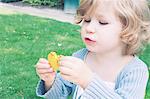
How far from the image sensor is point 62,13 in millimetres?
8188

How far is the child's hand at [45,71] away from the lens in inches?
77.0

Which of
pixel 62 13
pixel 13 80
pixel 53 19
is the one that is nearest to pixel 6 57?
pixel 13 80

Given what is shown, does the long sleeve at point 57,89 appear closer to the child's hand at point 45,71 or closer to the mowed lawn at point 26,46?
the child's hand at point 45,71

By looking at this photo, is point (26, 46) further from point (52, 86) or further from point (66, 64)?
point (66, 64)

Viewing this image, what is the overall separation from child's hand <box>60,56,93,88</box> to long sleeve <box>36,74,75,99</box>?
371 mm

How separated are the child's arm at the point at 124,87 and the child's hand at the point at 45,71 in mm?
219

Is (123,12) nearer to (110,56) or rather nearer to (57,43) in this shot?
(110,56)

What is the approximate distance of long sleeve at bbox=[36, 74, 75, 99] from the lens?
2.16 meters

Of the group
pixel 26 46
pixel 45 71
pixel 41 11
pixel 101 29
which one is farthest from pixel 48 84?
pixel 41 11

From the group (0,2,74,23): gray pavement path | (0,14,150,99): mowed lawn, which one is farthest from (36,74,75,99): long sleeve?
(0,2,74,23): gray pavement path

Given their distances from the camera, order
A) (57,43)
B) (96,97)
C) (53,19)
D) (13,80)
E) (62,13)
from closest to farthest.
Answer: (96,97), (13,80), (57,43), (53,19), (62,13)

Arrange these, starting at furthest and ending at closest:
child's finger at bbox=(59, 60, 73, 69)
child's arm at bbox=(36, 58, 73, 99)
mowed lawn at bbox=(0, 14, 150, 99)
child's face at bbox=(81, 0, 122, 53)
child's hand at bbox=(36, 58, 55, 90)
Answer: mowed lawn at bbox=(0, 14, 150, 99) → child's arm at bbox=(36, 58, 73, 99) → child's hand at bbox=(36, 58, 55, 90) → child's face at bbox=(81, 0, 122, 53) → child's finger at bbox=(59, 60, 73, 69)

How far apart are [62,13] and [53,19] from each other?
3.38 feet

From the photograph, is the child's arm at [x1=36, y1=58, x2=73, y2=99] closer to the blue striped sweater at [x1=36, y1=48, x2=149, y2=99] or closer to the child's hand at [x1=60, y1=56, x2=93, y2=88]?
the blue striped sweater at [x1=36, y1=48, x2=149, y2=99]
